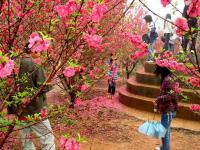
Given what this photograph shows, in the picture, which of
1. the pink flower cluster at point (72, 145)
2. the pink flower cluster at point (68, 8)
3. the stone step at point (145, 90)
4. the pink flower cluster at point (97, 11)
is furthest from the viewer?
the stone step at point (145, 90)

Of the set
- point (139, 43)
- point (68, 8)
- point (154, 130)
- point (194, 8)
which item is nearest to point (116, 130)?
point (154, 130)

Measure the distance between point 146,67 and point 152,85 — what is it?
4.06ft

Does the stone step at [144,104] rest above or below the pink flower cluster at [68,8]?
below

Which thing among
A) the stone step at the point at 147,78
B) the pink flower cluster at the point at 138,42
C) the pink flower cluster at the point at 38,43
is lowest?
the stone step at the point at 147,78

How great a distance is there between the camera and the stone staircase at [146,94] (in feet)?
32.1

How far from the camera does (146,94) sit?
11203 mm

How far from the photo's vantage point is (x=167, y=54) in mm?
5574

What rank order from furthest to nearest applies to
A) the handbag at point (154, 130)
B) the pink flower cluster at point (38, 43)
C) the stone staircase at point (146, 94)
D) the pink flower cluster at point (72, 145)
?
1. the stone staircase at point (146, 94)
2. the handbag at point (154, 130)
3. the pink flower cluster at point (72, 145)
4. the pink flower cluster at point (38, 43)

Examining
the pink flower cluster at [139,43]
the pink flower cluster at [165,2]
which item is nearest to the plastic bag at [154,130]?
the pink flower cluster at [139,43]

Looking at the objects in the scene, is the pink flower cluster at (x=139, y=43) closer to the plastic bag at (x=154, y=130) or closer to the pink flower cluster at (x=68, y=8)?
the pink flower cluster at (x=68, y=8)

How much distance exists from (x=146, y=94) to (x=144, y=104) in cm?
71

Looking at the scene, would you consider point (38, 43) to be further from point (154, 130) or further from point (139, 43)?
point (154, 130)

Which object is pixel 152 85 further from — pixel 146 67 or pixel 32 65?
pixel 32 65

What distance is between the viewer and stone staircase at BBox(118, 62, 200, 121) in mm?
9781
